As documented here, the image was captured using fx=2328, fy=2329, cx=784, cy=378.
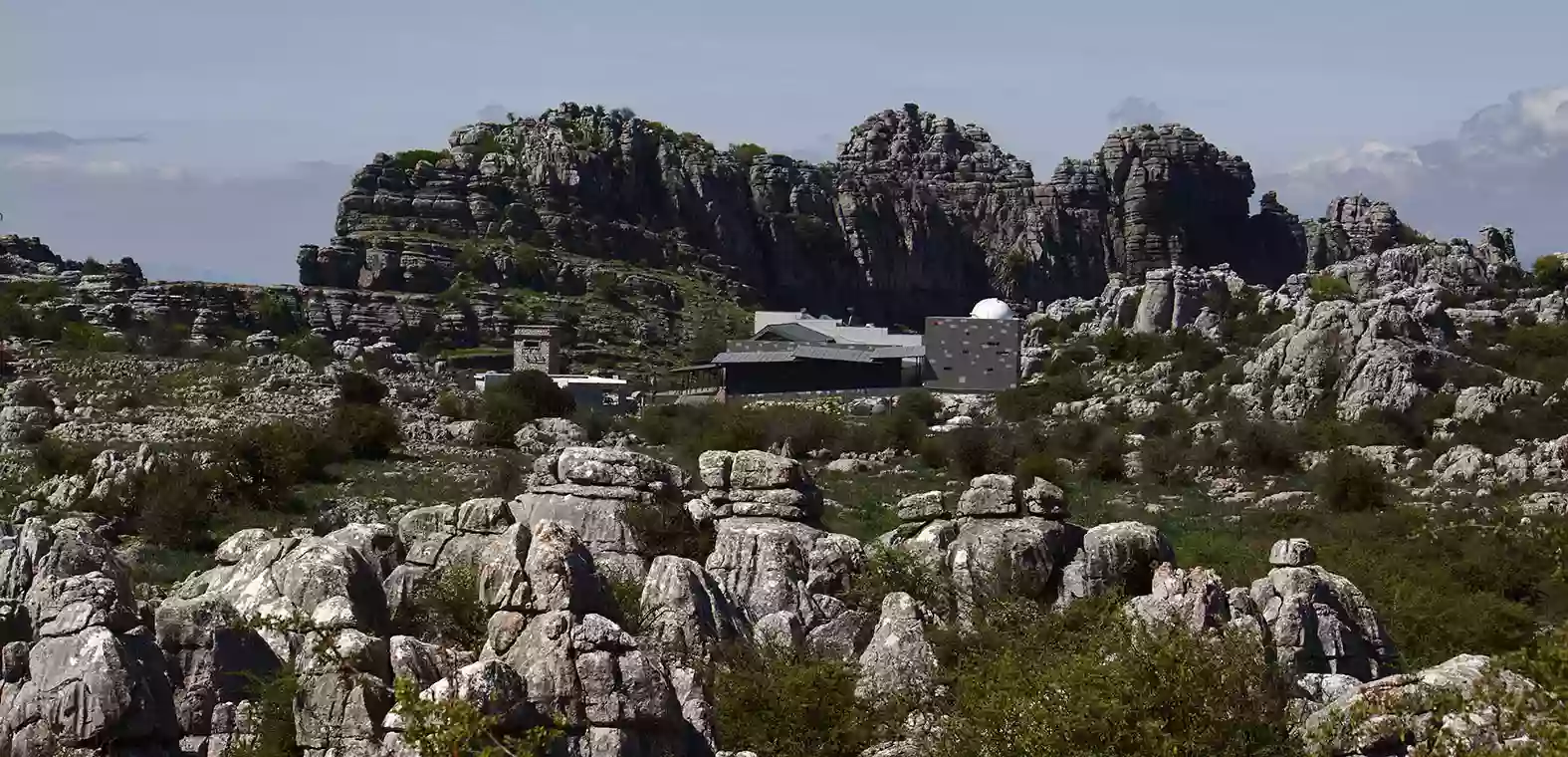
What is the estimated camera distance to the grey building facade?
299 feet

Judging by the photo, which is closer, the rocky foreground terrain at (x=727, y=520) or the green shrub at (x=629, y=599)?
the rocky foreground terrain at (x=727, y=520)

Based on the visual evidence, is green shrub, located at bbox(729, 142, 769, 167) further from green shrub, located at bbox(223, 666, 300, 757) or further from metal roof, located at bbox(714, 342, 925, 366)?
green shrub, located at bbox(223, 666, 300, 757)

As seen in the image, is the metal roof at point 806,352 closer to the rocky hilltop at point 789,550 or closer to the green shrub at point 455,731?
the rocky hilltop at point 789,550

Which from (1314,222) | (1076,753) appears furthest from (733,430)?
(1314,222)

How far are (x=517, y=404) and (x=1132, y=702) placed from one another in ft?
150

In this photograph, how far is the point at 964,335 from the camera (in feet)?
304

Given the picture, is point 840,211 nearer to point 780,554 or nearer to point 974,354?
point 974,354

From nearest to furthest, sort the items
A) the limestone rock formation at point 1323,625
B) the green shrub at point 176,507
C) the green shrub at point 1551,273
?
the limestone rock formation at point 1323,625 < the green shrub at point 176,507 < the green shrub at point 1551,273

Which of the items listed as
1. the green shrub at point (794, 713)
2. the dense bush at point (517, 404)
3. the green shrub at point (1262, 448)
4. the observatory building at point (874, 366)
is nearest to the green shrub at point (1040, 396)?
the observatory building at point (874, 366)

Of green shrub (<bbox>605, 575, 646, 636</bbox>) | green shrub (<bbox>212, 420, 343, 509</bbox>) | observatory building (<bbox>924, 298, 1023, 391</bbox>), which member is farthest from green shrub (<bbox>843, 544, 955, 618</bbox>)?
observatory building (<bbox>924, 298, 1023, 391</bbox>)

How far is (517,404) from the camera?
61750 millimetres

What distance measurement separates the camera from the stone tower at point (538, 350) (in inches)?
3557

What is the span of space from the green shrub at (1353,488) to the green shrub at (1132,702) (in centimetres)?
2943

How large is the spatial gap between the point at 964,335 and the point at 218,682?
76.2 m
